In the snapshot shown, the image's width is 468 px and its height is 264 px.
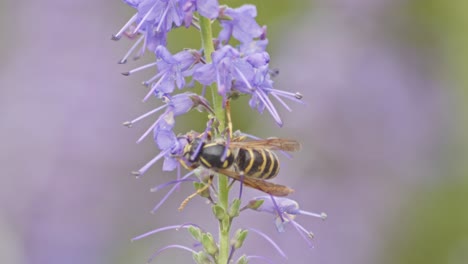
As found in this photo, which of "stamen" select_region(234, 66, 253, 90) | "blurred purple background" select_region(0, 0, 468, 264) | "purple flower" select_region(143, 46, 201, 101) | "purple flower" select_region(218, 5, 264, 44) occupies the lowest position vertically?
"blurred purple background" select_region(0, 0, 468, 264)

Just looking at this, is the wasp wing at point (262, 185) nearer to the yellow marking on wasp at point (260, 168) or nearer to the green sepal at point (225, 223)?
the yellow marking on wasp at point (260, 168)

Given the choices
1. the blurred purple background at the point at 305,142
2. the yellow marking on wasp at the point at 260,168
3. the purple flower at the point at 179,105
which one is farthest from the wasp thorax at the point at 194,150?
the blurred purple background at the point at 305,142

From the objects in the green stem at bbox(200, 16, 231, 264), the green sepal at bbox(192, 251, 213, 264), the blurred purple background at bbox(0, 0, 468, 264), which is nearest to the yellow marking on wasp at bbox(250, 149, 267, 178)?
the green stem at bbox(200, 16, 231, 264)

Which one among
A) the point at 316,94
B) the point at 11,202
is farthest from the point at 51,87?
the point at 316,94

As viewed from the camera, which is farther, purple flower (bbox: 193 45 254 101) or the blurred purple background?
the blurred purple background

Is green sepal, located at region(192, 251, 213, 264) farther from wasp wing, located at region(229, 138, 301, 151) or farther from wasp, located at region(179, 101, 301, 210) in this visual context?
wasp wing, located at region(229, 138, 301, 151)

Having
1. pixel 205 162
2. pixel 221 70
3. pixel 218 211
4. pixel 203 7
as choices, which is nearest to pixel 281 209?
pixel 218 211

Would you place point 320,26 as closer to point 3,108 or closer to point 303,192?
point 303,192
